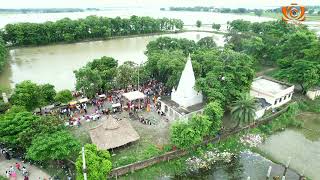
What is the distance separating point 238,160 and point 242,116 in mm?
3801

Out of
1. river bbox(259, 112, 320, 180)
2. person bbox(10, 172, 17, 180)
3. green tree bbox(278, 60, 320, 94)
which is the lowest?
river bbox(259, 112, 320, 180)

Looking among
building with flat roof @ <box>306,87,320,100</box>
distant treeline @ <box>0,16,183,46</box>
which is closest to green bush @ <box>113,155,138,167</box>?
building with flat roof @ <box>306,87,320,100</box>

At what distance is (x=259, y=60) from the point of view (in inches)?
1866

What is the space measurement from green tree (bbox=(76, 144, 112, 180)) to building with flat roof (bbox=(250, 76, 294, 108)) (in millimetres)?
19786

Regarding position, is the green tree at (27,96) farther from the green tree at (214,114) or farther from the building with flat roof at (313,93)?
the building with flat roof at (313,93)

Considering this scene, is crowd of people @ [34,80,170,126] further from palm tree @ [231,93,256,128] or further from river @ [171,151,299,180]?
river @ [171,151,299,180]

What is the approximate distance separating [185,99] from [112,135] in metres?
8.87

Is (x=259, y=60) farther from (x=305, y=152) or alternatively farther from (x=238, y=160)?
(x=238, y=160)

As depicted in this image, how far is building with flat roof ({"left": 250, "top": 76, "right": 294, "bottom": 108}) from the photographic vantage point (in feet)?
102

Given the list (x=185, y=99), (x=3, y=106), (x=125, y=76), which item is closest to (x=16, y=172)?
(x=3, y=106)

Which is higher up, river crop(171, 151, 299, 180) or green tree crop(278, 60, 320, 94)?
green tree crop(278, 60, 320, 94)

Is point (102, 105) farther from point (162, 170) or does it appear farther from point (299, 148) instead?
point (299, 148)

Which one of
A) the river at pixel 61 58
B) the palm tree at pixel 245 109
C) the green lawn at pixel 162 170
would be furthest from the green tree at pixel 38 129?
the river at pixel 61 58

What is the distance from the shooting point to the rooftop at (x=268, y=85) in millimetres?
31750
